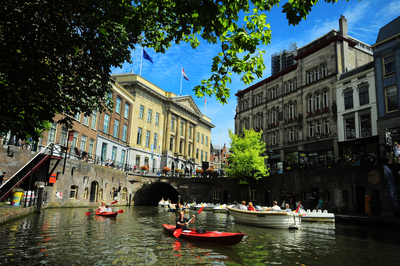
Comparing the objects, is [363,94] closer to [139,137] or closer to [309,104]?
[309,104]

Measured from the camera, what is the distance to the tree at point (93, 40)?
697 centimetres

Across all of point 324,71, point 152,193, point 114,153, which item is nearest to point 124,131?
point 114,153

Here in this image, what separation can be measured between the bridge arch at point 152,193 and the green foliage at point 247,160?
14.6 m

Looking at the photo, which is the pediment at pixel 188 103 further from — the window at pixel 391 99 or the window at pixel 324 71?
the window at pixel 391 99

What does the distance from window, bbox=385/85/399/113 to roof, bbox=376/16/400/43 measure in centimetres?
516

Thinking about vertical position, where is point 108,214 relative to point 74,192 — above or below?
below

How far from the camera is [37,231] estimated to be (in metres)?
14.1

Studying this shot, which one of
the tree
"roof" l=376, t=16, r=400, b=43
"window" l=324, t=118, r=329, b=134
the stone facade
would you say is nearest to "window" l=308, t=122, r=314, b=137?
the stone facade

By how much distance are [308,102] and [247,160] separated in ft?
40.8

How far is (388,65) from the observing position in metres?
28.4

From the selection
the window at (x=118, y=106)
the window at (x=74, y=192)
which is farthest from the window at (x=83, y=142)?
the window at (x=118, y=106)

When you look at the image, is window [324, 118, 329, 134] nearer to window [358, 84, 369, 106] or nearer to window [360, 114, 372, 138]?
window [360, 114, 372, 138]

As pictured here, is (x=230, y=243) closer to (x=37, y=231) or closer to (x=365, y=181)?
(x=37, y=231)

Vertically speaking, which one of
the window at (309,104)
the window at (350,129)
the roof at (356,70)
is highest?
the roof at (356,70)
